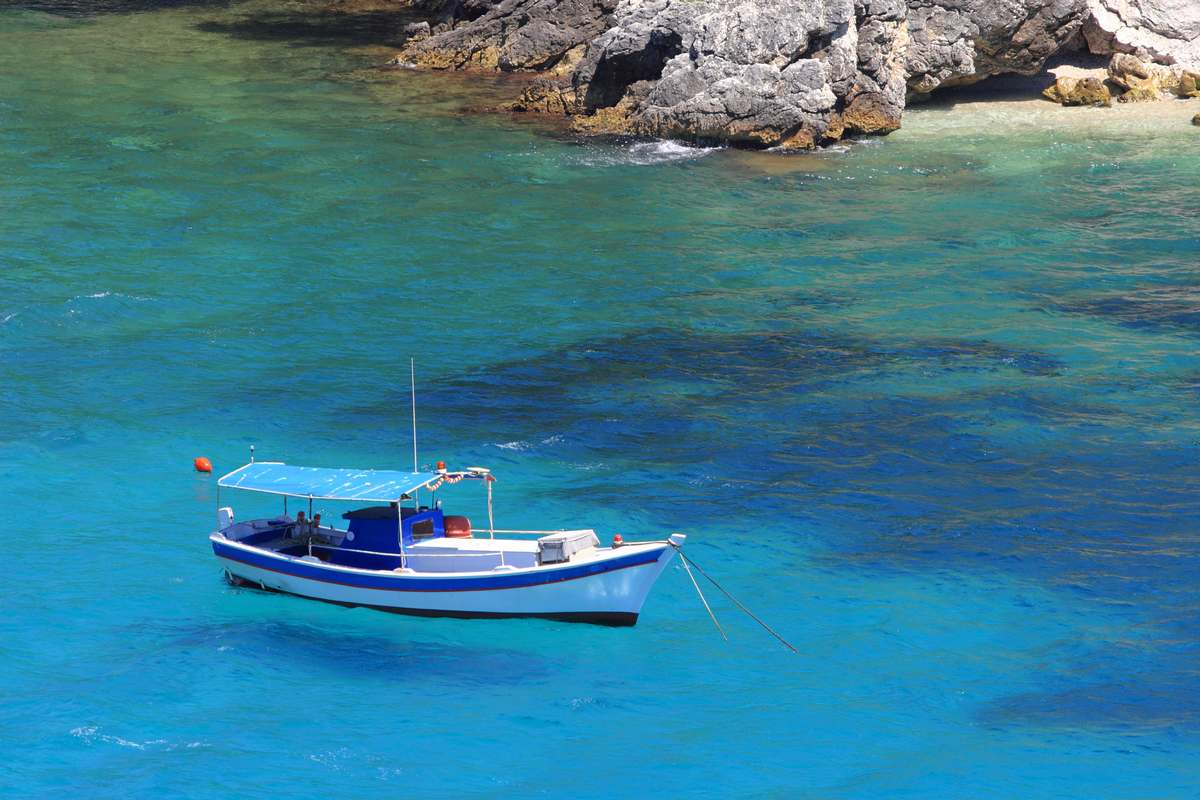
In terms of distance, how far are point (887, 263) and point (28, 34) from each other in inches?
2158

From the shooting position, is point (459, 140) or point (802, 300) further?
point (459, 140)

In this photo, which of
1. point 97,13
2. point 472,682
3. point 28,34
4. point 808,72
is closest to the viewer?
point 472,682

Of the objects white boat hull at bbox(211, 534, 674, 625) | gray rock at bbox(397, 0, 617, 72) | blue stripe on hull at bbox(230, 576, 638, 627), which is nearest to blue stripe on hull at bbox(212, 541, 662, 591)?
white boat hull at bbox(211, 534, 674, 625)

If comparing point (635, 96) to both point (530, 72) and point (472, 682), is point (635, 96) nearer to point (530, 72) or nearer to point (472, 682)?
point (530, 72)

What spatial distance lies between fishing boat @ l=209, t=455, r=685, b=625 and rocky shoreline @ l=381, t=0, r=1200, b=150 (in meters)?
32.3

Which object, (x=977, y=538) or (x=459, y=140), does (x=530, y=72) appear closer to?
(x=459, y=140)

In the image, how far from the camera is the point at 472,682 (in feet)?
88.9

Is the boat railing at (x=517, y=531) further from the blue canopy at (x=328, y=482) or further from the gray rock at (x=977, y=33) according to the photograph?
the gray rock at (x=977, y=33)

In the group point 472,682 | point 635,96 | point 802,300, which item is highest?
point 635,96

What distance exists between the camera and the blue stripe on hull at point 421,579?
1109 inches

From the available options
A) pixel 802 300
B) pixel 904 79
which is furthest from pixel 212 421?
pixel 904 79

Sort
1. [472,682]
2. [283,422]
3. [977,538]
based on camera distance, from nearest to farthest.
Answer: [472,682]
[977,538]
[283,422]

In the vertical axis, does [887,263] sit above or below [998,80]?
below

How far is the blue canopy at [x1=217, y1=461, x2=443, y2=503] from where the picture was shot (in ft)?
97.0
